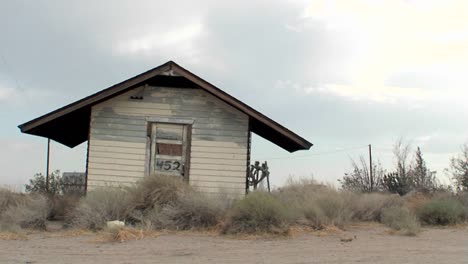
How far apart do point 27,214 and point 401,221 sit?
9.38 metres

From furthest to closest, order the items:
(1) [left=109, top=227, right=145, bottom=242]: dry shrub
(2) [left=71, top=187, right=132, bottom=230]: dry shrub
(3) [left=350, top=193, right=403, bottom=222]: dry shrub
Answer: (3) [left=350, top=193, right=403, bottom=222]: dry shrub
(2) [left=71, top=187, right=132, bottom=230]: dry shrub
(1) [left=109, top=227, right=145, bottom=242]: dry shrub

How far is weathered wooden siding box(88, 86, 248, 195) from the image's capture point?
1479cm

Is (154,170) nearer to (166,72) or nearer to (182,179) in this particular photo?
(182,179)

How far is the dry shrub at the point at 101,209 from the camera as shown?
1291 centimetres

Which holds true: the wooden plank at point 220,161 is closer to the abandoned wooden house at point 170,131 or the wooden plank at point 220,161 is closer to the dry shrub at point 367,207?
the abandoned wooden house at point 170,131

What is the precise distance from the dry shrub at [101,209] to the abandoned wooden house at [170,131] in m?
1.35

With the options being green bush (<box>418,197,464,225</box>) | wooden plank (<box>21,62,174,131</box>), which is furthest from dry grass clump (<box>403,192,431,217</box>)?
wooden plank (<box>21,62,174,131</box>)

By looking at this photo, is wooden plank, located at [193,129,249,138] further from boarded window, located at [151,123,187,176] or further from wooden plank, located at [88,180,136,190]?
wooden plank, located at [88,180,136,190]

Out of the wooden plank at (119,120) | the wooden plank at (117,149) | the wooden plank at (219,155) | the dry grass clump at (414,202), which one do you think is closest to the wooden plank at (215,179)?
the wooden plank at (219,155)

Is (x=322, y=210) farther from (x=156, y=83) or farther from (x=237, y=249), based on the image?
(x=156, y=83)

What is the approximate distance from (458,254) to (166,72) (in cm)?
840

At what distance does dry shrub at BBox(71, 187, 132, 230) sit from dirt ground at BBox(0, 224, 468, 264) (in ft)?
2.02

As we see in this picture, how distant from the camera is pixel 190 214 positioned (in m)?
12.9

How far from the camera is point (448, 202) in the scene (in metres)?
16.5
